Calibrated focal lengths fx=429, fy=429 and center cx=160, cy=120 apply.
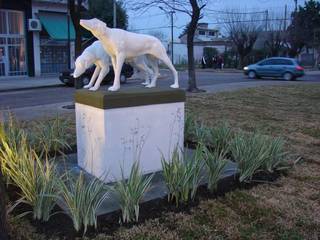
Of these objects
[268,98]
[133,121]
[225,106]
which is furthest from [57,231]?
[268,98]

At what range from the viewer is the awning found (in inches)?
1213

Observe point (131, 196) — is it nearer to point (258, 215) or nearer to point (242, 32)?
Answer: point (258, 215)

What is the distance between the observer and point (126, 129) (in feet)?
17.9

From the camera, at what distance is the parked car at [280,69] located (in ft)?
90.9

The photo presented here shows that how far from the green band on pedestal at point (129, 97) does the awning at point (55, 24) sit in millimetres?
26363

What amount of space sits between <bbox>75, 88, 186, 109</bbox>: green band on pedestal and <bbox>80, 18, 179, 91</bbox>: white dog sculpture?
304 mm

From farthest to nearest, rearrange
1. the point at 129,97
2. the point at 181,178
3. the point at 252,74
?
the point at 252,74, the point at 129,97, the point at 181,178

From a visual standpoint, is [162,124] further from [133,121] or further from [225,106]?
[225,106]

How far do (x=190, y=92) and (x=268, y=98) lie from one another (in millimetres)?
3526

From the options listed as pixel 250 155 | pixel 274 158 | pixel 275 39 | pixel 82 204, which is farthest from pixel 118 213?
pixel 275 39

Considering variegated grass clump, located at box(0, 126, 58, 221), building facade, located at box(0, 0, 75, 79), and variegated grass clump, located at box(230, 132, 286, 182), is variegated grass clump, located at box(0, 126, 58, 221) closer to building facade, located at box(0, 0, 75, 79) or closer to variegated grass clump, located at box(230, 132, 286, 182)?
variegated grass clump, located at box(230, 132, 286, 182)

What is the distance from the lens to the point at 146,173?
5805 millimetres

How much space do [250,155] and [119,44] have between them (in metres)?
2.24

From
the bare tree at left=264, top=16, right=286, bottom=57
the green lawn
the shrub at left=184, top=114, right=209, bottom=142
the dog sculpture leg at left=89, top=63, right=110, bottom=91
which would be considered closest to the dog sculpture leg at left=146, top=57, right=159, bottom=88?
the dog sculpture leg at left=89, top=63, right=110, bottom=91
